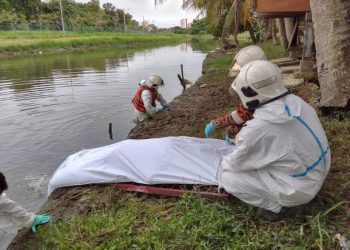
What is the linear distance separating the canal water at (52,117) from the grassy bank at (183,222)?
68.3 inches

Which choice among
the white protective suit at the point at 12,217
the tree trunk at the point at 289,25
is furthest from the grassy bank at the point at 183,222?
the tree trunk at the point at 289,25

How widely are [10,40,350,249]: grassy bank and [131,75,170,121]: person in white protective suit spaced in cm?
392

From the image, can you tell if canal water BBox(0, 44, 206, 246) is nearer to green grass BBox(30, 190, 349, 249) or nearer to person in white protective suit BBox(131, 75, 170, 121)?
person in white protective suit BBox(131, 75, 170, 121)

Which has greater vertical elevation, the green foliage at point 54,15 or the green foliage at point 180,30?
the green foliage at point 54,15

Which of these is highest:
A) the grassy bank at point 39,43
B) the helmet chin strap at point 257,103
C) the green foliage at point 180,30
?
the green foliage at point 180,30

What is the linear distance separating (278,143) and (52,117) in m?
8.69

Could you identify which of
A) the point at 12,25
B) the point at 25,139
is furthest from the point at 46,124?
the point at 12,25

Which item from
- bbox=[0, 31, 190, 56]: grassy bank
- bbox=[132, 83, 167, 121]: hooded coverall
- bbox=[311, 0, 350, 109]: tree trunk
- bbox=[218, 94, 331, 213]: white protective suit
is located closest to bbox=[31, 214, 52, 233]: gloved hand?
bbox=[218, 94, 331, 213]: white protective suit

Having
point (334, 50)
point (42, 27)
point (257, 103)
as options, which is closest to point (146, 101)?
point (334, 50)

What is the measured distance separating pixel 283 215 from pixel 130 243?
132 centimetres

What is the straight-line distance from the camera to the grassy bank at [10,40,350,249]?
3186 mm

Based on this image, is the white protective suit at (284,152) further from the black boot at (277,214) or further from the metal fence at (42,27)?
the metal fence at (42,27)

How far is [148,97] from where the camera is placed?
822 centimetres

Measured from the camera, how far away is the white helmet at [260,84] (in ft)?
10.3
